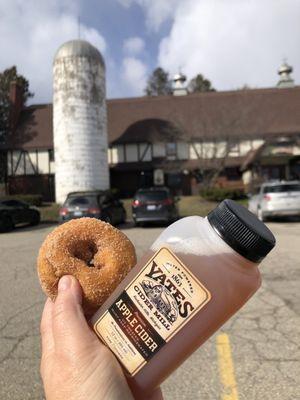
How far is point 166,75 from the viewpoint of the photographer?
7688 cm

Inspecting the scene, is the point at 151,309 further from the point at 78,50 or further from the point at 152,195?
the point at 78,50

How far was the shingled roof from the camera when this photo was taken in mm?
40219

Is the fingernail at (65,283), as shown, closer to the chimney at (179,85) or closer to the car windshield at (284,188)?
the car windshield at (284,188)

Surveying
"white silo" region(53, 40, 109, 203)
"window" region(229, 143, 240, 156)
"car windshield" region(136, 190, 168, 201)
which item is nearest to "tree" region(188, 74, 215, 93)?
"window" region(229, 143, 240, 156)

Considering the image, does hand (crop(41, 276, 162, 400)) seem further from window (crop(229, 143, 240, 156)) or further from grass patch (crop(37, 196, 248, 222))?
window (crop(229, 143, 240, 156))

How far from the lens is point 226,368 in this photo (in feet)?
13.2

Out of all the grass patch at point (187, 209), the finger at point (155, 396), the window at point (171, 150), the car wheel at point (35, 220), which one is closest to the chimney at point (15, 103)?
the window at point (171, 150)

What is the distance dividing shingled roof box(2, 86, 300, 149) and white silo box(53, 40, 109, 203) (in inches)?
268

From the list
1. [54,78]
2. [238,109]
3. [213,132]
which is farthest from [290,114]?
[54,78]

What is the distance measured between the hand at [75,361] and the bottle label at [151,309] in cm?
5

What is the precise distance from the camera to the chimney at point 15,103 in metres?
44.2

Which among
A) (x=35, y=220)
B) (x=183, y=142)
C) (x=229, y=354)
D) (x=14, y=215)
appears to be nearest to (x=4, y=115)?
(x=183, y=142)

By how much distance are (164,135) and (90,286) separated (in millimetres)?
39893

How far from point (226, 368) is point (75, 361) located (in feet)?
9.66
